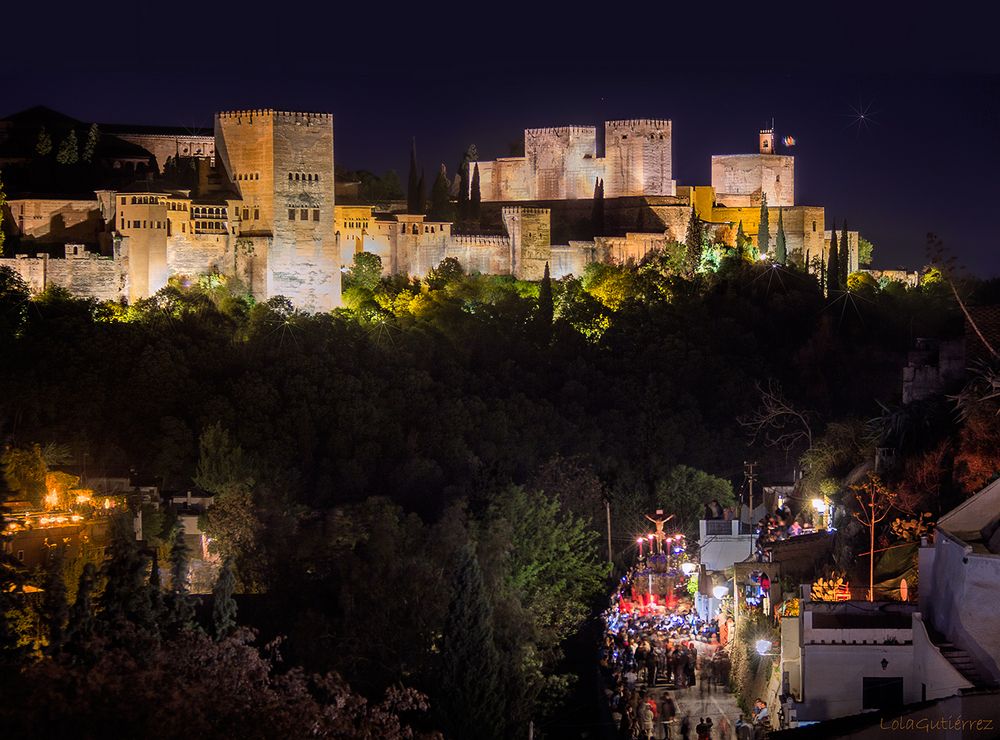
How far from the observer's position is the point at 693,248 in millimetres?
64000

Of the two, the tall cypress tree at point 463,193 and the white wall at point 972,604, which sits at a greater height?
the tall cypress tree at point 463,193

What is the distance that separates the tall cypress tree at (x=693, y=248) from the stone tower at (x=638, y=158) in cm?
→ 510

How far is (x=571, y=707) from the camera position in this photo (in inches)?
1337

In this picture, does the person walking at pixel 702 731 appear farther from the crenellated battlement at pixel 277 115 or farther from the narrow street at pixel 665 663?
the crenellated battlement at pixel 277 115

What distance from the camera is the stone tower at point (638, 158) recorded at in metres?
69.2

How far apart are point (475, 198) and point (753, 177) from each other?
1396 centimetres

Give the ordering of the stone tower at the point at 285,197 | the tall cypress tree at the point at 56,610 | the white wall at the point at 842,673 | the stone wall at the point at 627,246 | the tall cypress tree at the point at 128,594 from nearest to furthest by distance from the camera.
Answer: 1. the tall cypress tree at the point at 56,610
2. the white wall at the point at 842,673
3. the tall cypress tree at the point at 128,594
4. the stone tower at the point at 285,197
5. the stone wall at the point at 627,246

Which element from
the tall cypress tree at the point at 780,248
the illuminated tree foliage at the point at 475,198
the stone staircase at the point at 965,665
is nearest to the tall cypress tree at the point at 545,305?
the illuminated tree foliage at the point at 475,198

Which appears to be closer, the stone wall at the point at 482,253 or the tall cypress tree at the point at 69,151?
the tall cypress tree at the point at 69,151

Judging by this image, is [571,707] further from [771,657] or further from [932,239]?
[932,239]

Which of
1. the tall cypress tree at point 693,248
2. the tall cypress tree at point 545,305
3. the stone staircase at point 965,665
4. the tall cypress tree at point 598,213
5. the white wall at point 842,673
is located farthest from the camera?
the tall cypress tree at point 598,213

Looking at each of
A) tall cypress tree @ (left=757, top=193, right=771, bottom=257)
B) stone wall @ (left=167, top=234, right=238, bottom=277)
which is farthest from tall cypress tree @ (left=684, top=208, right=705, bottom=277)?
stone wall @ (left=167, top=234, right=238, bottom=277)

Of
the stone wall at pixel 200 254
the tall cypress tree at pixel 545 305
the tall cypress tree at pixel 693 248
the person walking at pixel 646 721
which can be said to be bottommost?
the person walking at pixel 646 721

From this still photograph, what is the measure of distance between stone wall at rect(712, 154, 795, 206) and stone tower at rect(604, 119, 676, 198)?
5759mm
